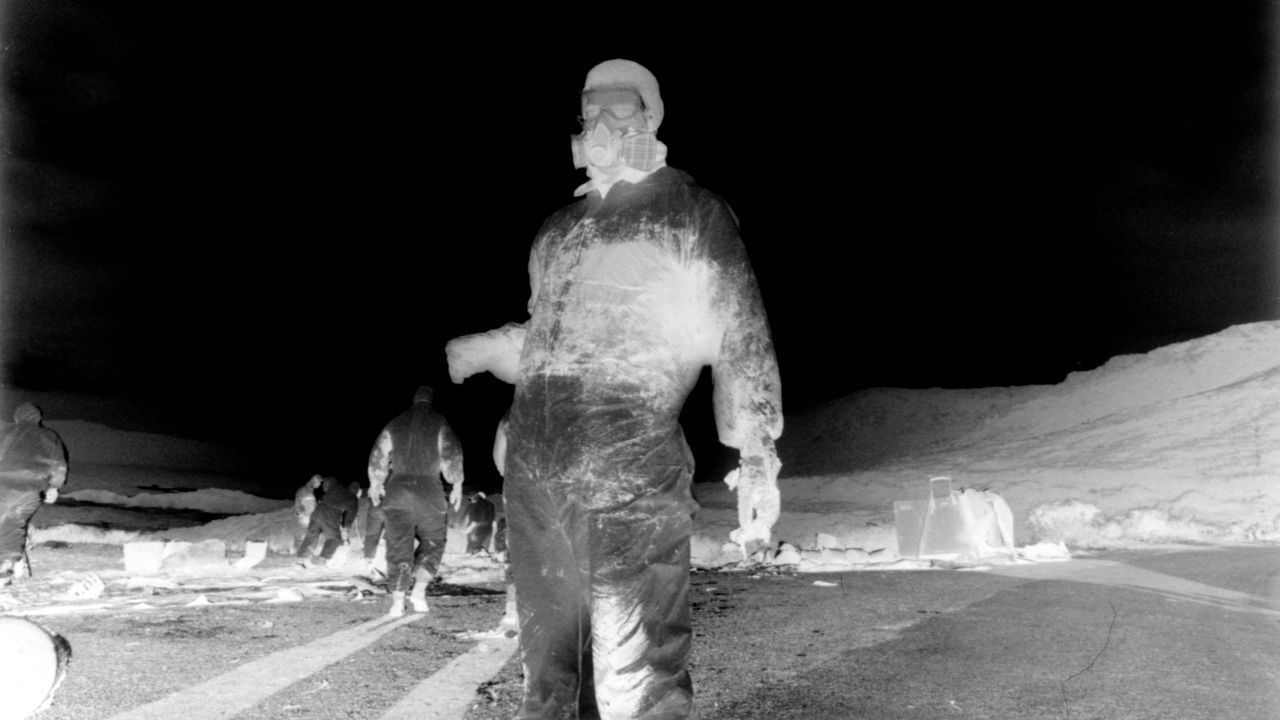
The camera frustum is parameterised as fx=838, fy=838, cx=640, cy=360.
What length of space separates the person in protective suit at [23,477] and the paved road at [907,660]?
318cm

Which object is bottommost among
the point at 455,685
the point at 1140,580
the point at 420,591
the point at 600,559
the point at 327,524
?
the point at 1140,580

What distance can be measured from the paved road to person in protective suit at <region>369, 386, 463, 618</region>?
0.44 metres

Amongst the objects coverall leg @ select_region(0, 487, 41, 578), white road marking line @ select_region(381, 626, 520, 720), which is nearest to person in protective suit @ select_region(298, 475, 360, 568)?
coverall leg @ select_region(0, 487, 41, 578)

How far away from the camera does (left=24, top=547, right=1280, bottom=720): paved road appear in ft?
13.5

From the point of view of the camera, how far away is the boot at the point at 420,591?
291 inches

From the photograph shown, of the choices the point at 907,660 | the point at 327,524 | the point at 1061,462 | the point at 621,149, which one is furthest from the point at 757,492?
the point at 1061,462

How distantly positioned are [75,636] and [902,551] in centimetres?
1048

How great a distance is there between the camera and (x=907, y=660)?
17.1ft

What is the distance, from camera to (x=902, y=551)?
12.7 m

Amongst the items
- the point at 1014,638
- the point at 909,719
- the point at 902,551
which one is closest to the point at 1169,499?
the point at 902,551

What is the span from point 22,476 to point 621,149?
9.39 meters

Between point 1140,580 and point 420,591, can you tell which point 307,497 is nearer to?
point 420,591

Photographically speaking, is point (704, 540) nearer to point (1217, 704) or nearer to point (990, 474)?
point (1217, 704)

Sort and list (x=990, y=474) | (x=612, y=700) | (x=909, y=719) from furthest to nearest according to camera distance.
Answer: (x=990, y=474) → (x=909, y=719) → (x=612, y=700)
